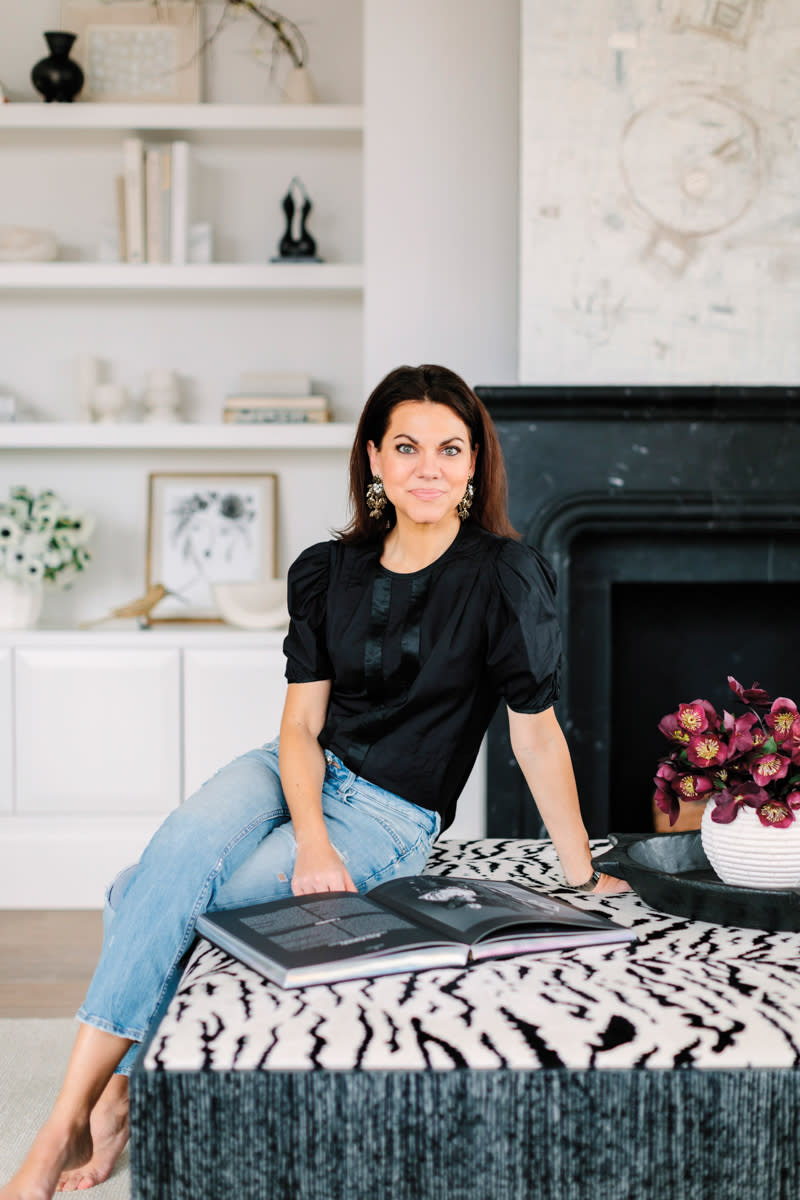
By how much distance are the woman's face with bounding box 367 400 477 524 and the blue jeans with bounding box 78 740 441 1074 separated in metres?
0.42

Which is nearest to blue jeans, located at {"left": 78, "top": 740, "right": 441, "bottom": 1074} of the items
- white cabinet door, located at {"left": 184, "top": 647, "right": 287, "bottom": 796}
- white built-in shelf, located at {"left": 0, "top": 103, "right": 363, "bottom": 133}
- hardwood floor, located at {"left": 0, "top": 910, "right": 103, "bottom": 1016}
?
hardwood floor, located at {"left": 0, "top": 910, "right": 103, "bottom": 1016}

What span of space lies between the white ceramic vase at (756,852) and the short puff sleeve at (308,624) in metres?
0.67

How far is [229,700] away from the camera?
303cm

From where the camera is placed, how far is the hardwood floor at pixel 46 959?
2318 mm

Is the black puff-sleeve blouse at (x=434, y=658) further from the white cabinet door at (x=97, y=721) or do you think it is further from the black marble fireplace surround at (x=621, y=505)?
the white cabinet door at (x=97, y=721)

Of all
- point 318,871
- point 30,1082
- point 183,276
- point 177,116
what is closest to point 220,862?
point 318,871

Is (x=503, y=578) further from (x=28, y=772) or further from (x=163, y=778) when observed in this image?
(x=28, y=772)

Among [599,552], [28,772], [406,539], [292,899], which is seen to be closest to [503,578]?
[406,539]

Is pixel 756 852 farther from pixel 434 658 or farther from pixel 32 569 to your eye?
pixel 32 569

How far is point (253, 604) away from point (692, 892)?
6.51ft

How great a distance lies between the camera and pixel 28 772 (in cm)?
305

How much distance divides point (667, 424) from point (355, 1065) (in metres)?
1.96

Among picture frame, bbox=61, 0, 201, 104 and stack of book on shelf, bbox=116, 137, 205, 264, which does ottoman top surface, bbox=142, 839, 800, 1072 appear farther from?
picture frame, bbox=61, 0, 201, 104

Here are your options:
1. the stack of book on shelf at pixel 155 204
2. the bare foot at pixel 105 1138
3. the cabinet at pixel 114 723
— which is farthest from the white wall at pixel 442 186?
the bare foot at pixel 105 1138
